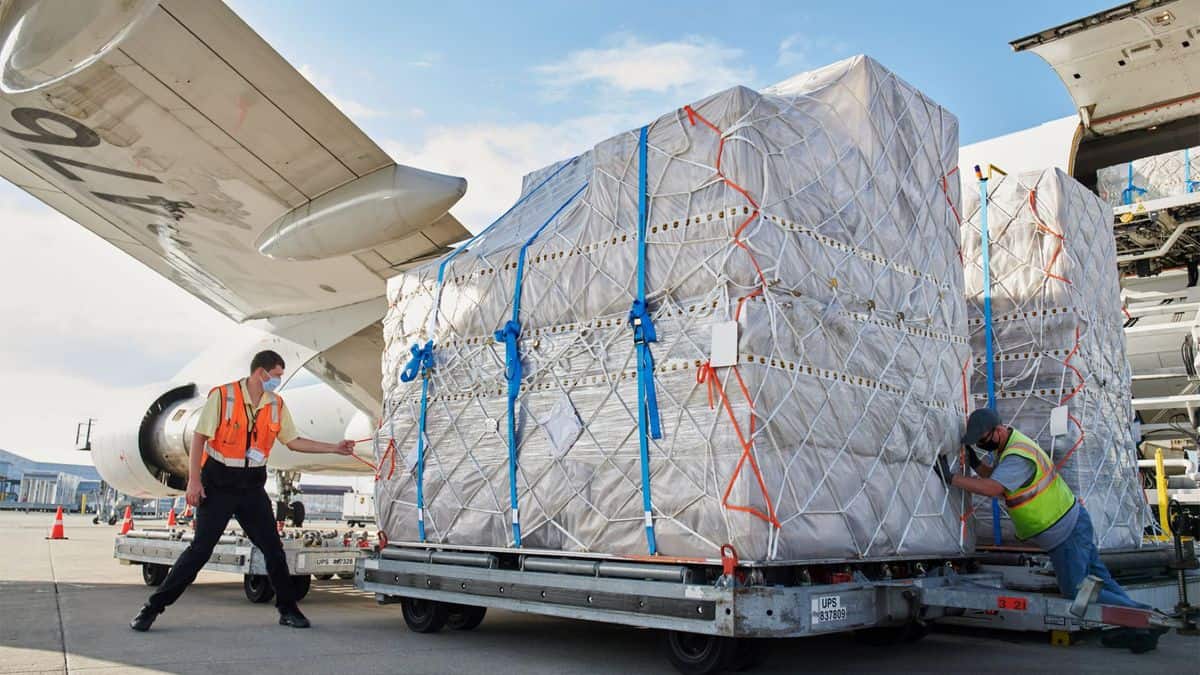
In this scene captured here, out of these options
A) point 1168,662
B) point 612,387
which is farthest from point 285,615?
point 1168,662

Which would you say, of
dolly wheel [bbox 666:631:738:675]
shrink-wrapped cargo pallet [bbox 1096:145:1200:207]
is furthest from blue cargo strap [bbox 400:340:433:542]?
shrink-wrapped cargo pallet [bbox 1096:145:1200:207]

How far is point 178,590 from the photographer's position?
5.59 metres

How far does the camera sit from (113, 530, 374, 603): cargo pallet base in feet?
23.6

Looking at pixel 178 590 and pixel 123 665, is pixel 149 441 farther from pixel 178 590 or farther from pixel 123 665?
pixel 123 665

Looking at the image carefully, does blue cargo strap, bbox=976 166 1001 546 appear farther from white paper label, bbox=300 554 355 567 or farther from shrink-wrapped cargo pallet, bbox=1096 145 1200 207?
shrink-wrapped cargo pallet, bbox=1096 145 1200 207

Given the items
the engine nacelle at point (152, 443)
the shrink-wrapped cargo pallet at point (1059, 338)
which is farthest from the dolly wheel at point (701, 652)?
the engine nacelle at point (152, 443)

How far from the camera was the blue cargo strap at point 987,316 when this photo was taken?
20.6 feet

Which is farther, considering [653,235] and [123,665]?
[653,235]

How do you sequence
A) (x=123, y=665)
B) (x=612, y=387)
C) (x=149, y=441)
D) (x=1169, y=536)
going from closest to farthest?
1. (x=123, y=665)
2. (x=612, y=387)
3. (x=1169, y=536)
4. (x=149, y=441)

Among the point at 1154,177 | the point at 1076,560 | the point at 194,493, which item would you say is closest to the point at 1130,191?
the point at 1154,177

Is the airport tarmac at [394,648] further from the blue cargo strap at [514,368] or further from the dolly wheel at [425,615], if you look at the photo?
the blue cargo strap at [514,368]

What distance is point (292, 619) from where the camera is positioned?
19.6ft

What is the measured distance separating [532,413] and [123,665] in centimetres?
237

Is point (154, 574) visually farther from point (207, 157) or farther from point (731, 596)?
point (731, 596)
